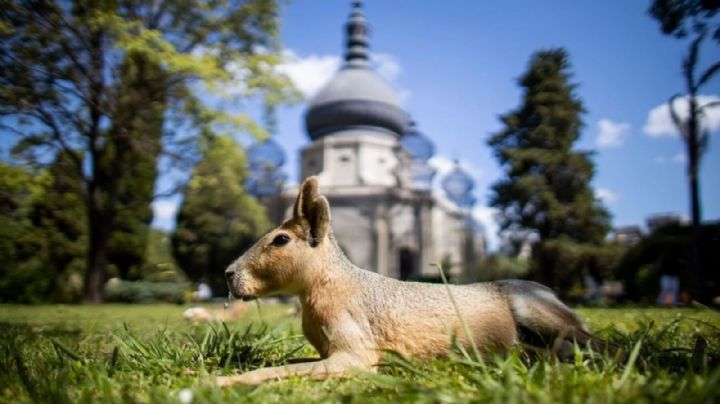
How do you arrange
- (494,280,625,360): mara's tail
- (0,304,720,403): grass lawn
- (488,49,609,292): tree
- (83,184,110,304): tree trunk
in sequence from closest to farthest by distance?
(0,304,720,403): grass lawn, (494,280,625,360): mara's tail, (83,184,110,304): tree trunk, (488,49,609,292): tree

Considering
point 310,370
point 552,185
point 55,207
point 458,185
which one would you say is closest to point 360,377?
point 310,370

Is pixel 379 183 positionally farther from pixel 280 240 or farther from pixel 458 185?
pixel 280 240

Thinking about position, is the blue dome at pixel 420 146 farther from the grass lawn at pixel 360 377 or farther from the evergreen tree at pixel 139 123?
the grass lawn at pixel 360 377

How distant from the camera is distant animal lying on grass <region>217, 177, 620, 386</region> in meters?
2.43

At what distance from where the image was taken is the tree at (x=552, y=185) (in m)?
19.1

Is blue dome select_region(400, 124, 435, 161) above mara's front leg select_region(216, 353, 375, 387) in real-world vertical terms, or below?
above

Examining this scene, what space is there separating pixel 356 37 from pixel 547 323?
146 feet

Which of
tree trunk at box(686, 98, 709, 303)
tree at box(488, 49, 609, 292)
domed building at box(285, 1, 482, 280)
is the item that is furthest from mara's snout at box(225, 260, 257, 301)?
domed building at box(285, 1, 482, 280)

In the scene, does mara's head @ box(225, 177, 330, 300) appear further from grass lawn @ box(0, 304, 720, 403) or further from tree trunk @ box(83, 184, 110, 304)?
tree trunk @ box(83, 184, 110, 304)

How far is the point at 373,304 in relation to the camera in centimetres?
259

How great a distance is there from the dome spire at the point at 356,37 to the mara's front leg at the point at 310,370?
42501 millimetres

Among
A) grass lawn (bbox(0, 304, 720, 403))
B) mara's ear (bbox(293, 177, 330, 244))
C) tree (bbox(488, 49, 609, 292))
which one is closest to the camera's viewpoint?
grass lawn (bbox(0, 304, 720, 403))

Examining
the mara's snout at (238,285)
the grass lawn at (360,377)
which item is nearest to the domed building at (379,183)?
the grass lawn at (360,377)

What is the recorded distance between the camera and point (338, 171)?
33906 millimetres
